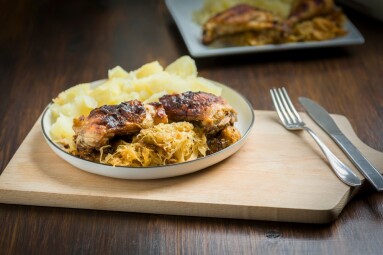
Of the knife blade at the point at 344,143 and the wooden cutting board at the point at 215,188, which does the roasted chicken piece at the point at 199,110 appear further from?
the knife blade at the point at 344,143

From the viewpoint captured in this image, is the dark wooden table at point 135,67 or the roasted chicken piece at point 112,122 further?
the roasted chicken piece at point 112,122

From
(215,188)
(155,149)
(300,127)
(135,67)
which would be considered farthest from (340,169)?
(135,67)

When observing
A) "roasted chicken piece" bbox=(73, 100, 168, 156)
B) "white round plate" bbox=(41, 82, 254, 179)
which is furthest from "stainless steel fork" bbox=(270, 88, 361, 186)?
"roasted chicken piece" bbox=(73, 100, 168, 156)

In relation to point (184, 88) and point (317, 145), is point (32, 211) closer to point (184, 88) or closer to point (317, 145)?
point (184, 88)

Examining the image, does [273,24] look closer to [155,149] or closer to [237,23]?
[237,23]

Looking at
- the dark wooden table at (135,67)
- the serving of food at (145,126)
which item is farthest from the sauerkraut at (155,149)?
the dark wooden table at (135,67)

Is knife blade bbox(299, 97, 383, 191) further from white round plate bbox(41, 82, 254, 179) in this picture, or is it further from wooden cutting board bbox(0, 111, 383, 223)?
white round plate bbox(41, 82, 254, 179)

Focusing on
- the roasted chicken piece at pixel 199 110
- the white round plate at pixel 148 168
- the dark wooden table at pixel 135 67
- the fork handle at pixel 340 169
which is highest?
the roasted chicken piece at pixel 199 110
